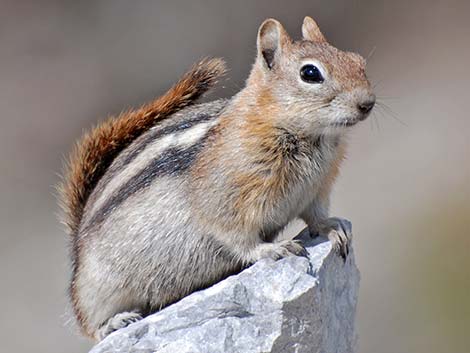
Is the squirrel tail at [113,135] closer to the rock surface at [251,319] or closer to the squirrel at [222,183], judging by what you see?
the squirrel at [222,183]

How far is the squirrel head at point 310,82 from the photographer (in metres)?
3.88

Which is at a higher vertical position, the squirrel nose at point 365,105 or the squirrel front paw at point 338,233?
the squirrel nose at point 365,105

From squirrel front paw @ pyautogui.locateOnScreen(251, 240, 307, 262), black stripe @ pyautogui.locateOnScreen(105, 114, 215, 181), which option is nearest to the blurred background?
black stripe @ pyautogui.locateOnScreen(105, 114, 215, 181)

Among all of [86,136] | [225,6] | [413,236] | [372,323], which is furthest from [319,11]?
[86,136]

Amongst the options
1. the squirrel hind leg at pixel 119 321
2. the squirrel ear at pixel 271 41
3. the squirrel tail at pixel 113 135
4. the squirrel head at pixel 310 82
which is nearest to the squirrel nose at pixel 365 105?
the squirrel head at pixel 310 82

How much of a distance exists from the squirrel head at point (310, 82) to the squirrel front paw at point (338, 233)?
1.05 ft

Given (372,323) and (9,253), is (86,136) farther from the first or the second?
(9,253)

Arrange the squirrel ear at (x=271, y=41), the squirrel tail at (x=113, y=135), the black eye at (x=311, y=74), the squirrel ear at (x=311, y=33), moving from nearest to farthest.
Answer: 1. the black eye at (x=311, y=74)
2. the squirrel ear at (x=271, y=41)
3. the squirrel ear at (x=311, y=33)
4. the squirrel tail at (x=113, y=135)

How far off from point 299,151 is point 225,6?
455 centimetres

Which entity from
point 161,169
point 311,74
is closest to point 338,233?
point 311,74

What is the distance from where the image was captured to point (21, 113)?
8.45m

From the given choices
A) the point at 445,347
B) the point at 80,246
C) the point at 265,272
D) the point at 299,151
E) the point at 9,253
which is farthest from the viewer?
the point at 9,253

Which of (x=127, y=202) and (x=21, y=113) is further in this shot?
(x=21, y=113)

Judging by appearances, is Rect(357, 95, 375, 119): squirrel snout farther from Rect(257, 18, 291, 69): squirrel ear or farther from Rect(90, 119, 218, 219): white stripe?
Rect(90, 119, 218, 219): white stripe
